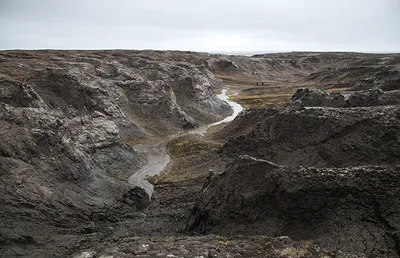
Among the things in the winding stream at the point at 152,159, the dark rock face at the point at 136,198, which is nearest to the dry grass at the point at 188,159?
the winding stream at the point at 152,159

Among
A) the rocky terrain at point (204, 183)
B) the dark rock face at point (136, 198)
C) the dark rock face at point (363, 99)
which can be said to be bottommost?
the dark rock face at point (136, 198)

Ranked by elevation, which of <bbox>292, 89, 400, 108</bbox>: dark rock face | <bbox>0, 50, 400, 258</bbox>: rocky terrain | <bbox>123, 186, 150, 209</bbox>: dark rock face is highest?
<bbox>292, 89, 400, 108</bbox>: dark rock face

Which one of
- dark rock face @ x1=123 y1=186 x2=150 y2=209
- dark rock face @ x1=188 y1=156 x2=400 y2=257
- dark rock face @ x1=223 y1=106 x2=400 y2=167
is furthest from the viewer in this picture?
dark rock face @ x1=123 y1=186 x2=150 y2=209

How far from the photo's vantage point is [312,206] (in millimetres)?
23656

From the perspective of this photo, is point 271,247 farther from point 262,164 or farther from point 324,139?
point 324,139

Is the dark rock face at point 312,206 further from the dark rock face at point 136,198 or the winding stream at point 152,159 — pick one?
the winding stream at point 152,159

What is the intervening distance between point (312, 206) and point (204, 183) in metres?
12.8

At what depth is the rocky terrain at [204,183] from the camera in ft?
69.6

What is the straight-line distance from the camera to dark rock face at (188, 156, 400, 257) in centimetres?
2069

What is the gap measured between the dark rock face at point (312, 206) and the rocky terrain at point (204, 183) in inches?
3.1

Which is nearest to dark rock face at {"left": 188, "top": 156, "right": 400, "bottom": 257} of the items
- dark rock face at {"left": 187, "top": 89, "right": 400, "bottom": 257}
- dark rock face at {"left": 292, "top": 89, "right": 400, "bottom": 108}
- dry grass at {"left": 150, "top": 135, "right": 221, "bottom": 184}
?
dark rock face at {"left": 187, "top": 89, "right": 400, "bottom": 257}

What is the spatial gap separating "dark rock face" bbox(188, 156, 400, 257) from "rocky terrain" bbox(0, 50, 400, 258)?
0.08 meters

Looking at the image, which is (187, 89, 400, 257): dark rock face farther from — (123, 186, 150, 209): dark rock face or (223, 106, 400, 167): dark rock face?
(123, 186, 150, 209): dark rock face

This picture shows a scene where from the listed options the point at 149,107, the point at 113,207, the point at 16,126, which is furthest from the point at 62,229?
Result: the point at 149,107
